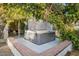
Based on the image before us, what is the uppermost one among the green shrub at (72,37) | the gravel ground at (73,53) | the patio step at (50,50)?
the green shrub at (72,37)

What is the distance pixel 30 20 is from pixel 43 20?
0.14m

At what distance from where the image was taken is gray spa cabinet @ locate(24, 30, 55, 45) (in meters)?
2.21

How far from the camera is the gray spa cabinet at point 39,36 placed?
221 centimetres

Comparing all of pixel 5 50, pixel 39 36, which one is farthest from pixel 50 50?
pixel 5 50

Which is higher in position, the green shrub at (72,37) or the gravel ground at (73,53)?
the green shrub at (72,37)

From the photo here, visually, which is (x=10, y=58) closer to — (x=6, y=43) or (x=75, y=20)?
(x=6, y=43)

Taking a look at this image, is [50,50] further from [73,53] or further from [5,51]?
[5,51]

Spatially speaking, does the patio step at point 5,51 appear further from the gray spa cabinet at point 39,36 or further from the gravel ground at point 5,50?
the gray spa cabinet at point 39,36

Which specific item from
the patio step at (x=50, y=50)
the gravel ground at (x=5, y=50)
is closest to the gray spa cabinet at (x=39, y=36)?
the patio step at (x=50, y=50)

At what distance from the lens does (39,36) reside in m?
2.22

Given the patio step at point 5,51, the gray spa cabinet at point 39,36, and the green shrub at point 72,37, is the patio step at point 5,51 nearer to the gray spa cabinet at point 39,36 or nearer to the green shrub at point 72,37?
the gray spa cabinet at point 39,36

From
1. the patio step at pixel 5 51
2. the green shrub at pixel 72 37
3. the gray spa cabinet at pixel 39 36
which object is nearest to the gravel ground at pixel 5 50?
the patio step at pixel 5 51

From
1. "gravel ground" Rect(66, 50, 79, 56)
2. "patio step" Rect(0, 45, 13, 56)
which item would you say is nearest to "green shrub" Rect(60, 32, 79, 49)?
"gravel ground" Rect(66, 50, 79, 56)

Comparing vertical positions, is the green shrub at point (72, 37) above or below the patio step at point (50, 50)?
above
